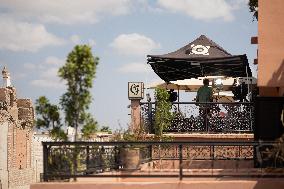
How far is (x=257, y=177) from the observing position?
7.92 m

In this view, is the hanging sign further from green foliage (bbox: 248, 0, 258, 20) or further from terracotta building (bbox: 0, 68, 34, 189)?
terracotta building (bbox: 0, 68, 34, 189)

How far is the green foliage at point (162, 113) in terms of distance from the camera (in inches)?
584

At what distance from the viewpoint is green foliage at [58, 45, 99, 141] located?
25.5 ft

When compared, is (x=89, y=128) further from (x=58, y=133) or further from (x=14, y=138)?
(x=14, y=138)

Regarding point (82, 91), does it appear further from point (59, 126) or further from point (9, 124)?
point (9, 124)

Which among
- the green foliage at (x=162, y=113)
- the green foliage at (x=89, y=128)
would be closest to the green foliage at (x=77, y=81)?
the green foliage at (x=89, y=128)

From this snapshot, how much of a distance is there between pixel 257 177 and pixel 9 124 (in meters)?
21.2

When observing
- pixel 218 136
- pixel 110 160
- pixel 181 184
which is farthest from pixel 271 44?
pixel 218 136

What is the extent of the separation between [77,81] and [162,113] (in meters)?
7.29

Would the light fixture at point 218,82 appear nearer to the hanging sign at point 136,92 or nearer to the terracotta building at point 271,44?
the hanging sign at point 136,92

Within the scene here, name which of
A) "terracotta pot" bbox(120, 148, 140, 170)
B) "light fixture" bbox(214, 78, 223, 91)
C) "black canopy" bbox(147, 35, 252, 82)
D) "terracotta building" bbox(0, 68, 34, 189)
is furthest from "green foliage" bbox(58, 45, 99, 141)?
"terracotta building" bbox(0, 68, 34, 189)

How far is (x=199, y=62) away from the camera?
52.7 ft

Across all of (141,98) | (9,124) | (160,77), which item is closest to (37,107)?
(141,98)

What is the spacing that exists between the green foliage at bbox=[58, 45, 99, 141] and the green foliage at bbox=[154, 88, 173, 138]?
691 centimetres
